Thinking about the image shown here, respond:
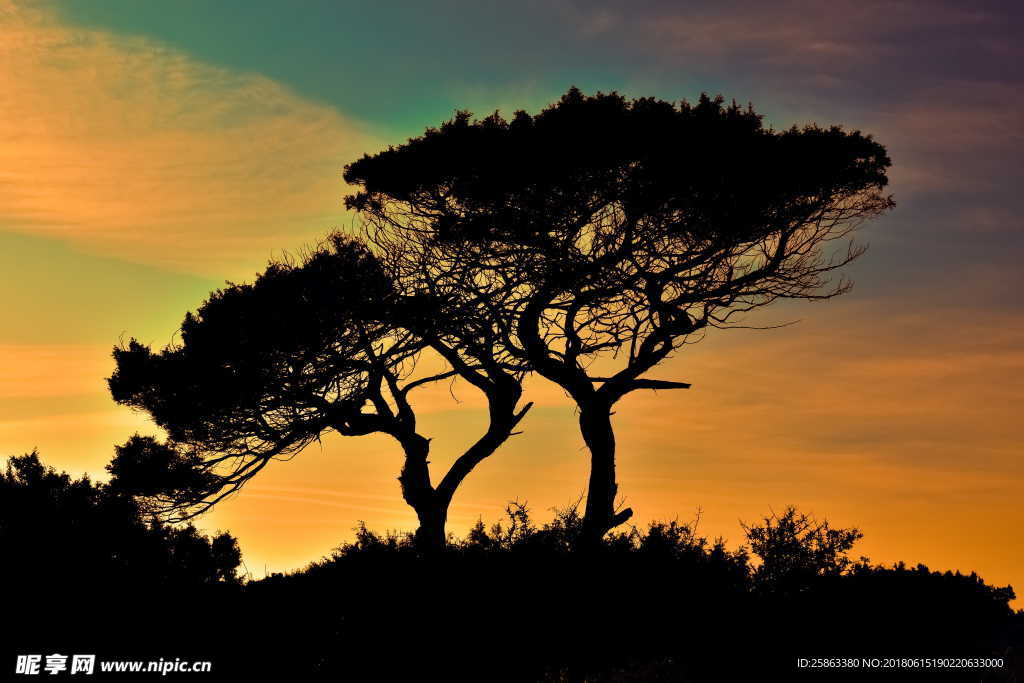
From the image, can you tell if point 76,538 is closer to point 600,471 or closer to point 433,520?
point 433,520

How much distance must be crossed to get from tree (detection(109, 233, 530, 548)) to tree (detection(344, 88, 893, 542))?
954 mm

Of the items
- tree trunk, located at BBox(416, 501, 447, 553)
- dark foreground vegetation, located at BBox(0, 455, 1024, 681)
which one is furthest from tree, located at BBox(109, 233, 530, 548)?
dark foreground vegetation, located at BBox(0, 455, 1024, 681)

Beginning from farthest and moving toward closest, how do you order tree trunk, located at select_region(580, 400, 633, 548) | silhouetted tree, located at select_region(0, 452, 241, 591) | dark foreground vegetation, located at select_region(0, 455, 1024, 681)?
tree trunk, located at select_region(580, 400, 633, 548) < silhouetted tree, located at select_region(0, 452, 241, 591) < dark foreground vegetation, located at select_region(0, 455, 1024, 681)

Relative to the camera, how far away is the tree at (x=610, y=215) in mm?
18531

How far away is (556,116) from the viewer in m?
18.7

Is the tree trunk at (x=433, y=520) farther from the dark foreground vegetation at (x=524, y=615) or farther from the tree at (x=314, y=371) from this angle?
the dark foreground vegetation at (x=524, y=615)

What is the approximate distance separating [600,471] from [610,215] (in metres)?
4.70

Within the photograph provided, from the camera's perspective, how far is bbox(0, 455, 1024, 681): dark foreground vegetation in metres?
11.8

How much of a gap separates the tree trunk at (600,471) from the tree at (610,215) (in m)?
0.03

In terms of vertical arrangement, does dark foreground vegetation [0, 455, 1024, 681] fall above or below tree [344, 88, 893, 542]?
below

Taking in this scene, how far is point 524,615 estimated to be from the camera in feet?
A: 42.6

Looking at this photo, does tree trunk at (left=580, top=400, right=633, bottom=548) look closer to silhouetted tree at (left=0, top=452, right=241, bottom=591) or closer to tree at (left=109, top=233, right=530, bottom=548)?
tree at (left=109, top=233, right=530, bottom=548)

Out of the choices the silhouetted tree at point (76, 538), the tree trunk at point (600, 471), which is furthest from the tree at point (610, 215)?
the silhouetted tree at point (76, 538)

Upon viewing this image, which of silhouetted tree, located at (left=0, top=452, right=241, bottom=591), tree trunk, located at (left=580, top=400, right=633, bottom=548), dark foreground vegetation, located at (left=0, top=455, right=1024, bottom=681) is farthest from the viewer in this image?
tree trunk, located at (left=580, top=400, right=633, bottom=548)
